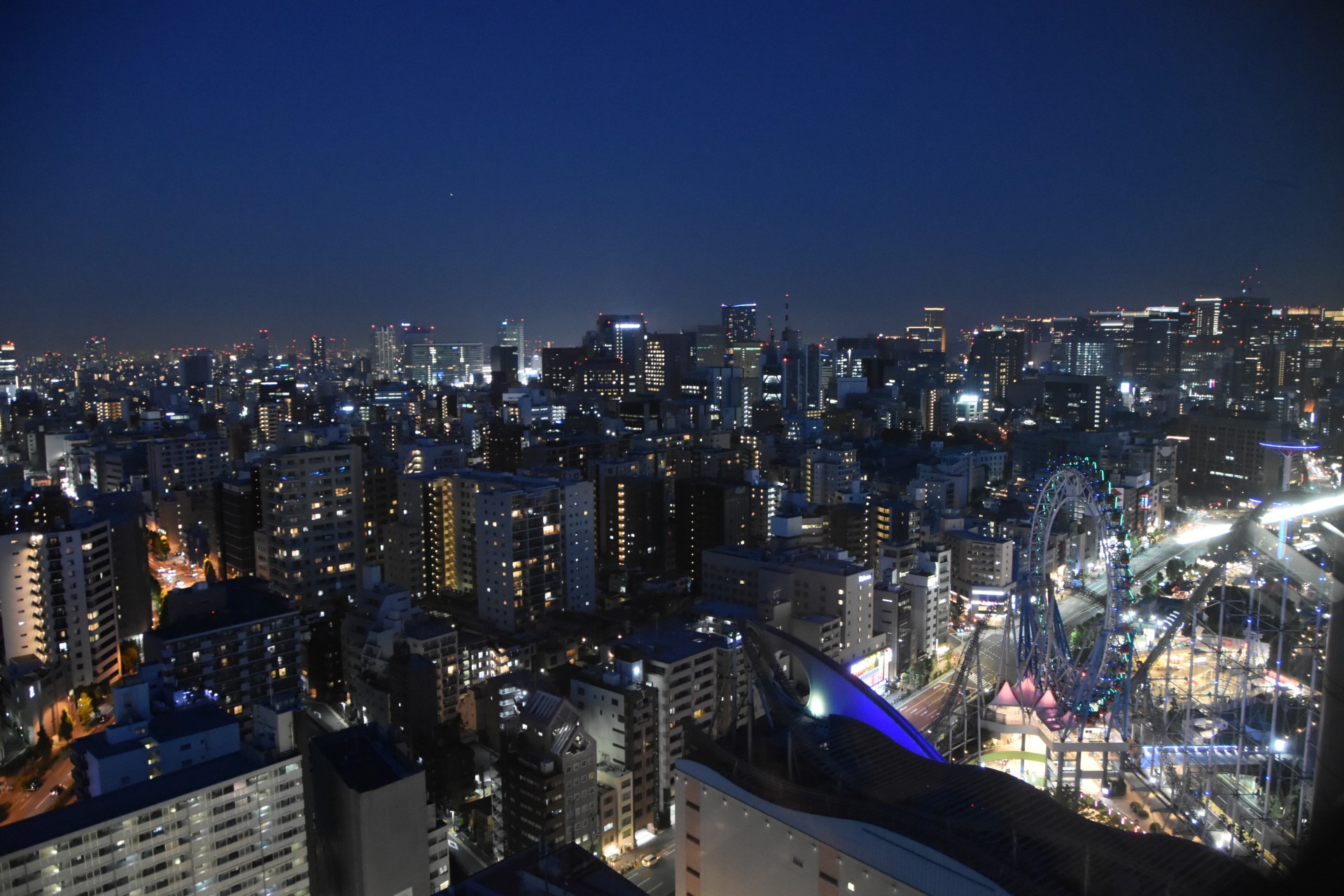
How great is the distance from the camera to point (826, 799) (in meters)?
3.79

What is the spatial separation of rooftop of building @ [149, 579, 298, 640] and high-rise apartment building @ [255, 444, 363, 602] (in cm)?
156

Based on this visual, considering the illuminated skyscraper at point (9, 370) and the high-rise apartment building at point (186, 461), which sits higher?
the illuminated skyscraper at point (9, 370)

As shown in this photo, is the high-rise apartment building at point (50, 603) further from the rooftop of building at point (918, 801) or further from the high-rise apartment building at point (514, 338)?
the high-rise apartment building at point (514, 338)

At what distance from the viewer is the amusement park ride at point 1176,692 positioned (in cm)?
513

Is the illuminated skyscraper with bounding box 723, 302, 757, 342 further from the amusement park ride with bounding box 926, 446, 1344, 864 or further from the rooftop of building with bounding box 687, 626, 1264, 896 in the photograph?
the rooftop of building with bounding box 687, 626, 1264, 896

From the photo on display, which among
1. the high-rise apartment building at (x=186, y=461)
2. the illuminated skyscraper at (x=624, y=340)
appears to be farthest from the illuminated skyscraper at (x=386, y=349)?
the high-rise apartment building at (x=186, y=461)

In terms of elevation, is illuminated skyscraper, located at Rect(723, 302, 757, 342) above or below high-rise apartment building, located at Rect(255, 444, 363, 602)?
above

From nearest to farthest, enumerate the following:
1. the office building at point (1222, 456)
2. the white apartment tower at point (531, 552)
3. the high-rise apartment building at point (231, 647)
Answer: the high-rise apartment building at point (231, 647)
the white apartment tower at point (531, 552)
the office building at point (1222, 456)

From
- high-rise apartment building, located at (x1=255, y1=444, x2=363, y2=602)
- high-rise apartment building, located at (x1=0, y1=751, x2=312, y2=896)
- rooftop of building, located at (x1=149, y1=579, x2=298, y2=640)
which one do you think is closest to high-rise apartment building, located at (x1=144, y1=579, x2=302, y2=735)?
rooftop of building, located at (x1=149, y1=579, x2=298, y2=640)

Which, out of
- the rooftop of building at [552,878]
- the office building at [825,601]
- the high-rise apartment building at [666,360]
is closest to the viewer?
the rooftop of building at [552,878]

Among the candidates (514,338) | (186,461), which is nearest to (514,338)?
(514,338)

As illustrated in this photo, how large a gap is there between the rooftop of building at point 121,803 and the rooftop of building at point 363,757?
1.24ft

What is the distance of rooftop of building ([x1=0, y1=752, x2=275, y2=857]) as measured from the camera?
4137 mm

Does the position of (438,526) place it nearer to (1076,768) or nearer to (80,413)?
(1076,768)
